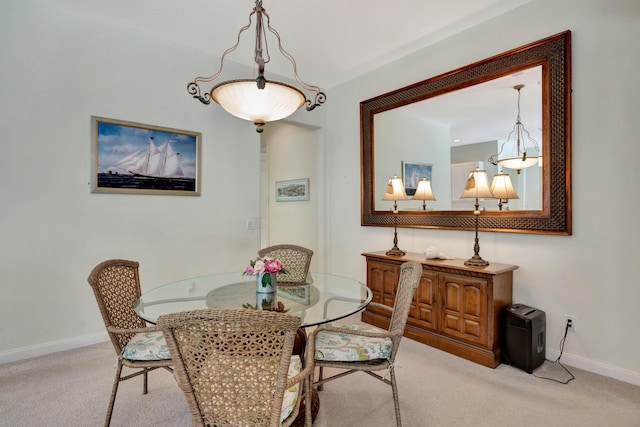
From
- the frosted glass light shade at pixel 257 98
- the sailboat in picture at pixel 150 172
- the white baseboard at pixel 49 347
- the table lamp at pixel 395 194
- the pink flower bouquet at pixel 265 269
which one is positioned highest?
the frosted glass light shade at pixel 257 98

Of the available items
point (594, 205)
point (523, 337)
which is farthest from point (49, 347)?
point (594, 205)

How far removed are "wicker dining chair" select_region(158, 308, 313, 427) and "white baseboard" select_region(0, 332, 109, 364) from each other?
2401mm

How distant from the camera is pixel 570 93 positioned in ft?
7.94

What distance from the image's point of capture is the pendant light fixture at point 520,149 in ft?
8.64

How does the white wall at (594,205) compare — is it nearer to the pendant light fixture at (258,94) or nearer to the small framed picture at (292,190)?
the pendant light fixture at (258,94)

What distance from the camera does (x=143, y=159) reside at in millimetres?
3199

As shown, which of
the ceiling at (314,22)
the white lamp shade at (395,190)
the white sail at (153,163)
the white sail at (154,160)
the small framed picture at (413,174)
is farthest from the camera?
the white lamp shade at (395,190)

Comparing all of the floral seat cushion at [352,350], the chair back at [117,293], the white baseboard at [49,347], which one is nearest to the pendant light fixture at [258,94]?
the chair back at [117,293]

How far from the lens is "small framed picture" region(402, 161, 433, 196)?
348 centimetres

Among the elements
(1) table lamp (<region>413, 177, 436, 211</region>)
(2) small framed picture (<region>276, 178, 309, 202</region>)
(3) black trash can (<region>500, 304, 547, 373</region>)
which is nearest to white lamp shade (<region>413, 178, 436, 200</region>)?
(1) table lamp (<region>413, 177, 436, 211</region>)

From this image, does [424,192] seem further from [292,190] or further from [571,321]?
[292,190]

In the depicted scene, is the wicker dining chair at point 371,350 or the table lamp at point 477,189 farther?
the table lamp at point 477,189

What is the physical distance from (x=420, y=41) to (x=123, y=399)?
3.91m

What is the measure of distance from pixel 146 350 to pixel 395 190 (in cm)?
278
